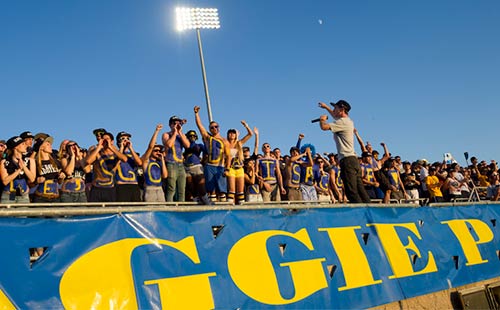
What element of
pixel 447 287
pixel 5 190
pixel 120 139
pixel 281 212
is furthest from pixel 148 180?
pixel 447 287

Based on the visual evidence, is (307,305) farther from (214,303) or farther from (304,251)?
(214,303)

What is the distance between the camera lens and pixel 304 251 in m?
5.28

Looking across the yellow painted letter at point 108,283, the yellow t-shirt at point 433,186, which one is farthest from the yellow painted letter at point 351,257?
the yellow t-shirt at point 433,186

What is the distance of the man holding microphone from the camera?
277 inches

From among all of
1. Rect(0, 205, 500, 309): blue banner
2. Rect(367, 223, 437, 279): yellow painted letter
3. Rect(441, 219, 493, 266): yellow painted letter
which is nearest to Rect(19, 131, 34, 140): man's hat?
Rect(0, 205, 500, 309): blue banner

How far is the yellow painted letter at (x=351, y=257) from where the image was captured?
5.50 m

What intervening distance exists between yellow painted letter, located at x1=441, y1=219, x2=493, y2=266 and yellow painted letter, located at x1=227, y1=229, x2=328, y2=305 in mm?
3602

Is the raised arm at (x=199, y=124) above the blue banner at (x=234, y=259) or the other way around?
above

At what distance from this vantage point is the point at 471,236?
767cm

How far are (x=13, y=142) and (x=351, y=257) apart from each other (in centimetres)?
555

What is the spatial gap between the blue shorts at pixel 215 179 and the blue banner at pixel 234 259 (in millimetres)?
2432

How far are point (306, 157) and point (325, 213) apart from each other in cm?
506

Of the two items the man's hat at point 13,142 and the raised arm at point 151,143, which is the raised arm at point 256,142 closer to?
the raised arm at point 151,143

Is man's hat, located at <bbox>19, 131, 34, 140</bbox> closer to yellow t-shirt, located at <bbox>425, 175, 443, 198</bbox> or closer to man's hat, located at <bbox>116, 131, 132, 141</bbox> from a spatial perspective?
man's hat, located at <bbox>116, 131, 132, 141</bbox>
